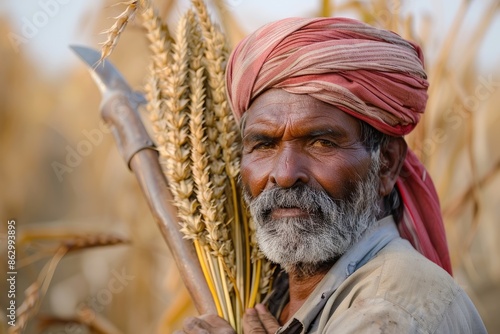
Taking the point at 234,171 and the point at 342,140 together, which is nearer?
the point at 342,140

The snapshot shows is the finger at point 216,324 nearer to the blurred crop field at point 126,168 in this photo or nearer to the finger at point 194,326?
the finger at point 194,326

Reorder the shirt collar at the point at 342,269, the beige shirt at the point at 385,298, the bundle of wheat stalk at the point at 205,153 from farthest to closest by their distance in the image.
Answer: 1. the bundle of wheat stalk at the point at 205,153
2. the shirt collar at the point at 342,269
3. the beige shirt at the point at 385,298

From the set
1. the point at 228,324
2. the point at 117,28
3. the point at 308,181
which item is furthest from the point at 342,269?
the point at 117,28

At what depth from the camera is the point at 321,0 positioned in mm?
3480

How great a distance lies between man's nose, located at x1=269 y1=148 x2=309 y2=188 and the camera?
6.93 ft

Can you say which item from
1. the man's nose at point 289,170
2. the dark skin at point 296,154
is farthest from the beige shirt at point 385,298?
the man's nose at point 289,170

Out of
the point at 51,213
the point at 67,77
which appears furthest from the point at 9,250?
the point at 51,213

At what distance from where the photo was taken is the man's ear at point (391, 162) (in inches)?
92.4

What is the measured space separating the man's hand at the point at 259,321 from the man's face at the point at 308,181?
0.16 meters

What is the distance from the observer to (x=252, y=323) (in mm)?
2193

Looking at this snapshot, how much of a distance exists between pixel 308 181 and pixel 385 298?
420 millimetres

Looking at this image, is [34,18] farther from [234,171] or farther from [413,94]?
[413,94]

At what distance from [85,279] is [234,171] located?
3.02m

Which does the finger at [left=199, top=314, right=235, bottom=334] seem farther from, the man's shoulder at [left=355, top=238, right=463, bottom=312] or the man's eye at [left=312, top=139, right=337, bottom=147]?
the man's eye at [left=312, top=139, right=337, bottom=147]
